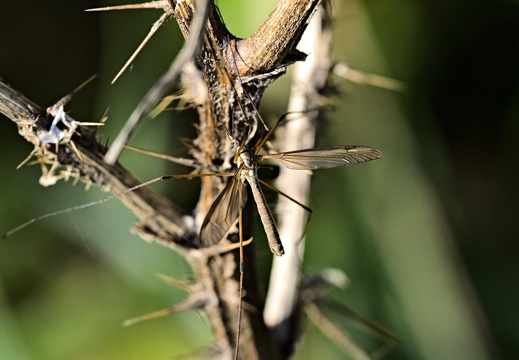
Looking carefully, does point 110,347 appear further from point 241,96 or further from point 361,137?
point 241,96

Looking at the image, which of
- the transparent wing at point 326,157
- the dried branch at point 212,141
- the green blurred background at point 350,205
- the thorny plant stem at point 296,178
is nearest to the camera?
the dried branch at point 212,141

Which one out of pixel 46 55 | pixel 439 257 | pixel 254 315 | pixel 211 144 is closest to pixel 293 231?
pixel 254 315

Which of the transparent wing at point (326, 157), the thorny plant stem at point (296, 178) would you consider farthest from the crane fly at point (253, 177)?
the thorny plant stem at point (296, 178)

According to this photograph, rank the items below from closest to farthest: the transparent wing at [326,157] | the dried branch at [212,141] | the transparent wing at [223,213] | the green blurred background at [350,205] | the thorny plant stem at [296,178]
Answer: the dried branch at [212,141]
the transparent wing at [223,213]
the transparent wing at [326,157]
the thorny plant stem at [296,178]
the green blurred background at [350,205]

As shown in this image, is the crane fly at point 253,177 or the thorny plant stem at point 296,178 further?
the thorny plant stem at point 296,178

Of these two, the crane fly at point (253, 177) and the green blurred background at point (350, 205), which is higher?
the crane fly at point (253, 177)

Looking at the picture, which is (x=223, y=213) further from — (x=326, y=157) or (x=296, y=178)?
(x=296, y=178)

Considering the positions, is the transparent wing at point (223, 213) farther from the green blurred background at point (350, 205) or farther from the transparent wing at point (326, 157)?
the green blurred background at point (350, 205)
